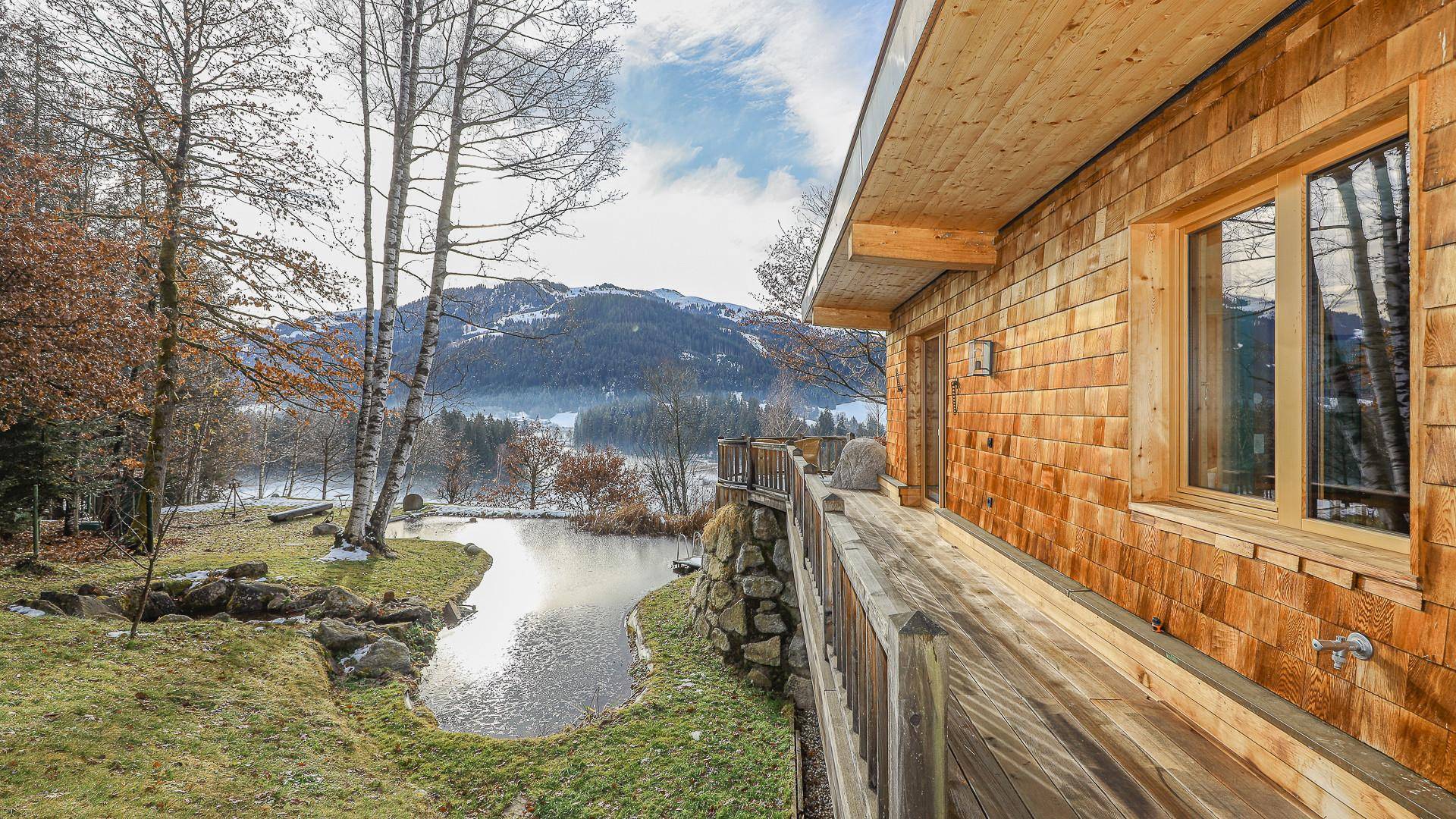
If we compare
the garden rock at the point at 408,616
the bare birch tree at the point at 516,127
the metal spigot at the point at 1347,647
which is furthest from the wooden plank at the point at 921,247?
the bare birch tree at the point at 516,127

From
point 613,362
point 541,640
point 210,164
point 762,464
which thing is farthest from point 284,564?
point 613,362

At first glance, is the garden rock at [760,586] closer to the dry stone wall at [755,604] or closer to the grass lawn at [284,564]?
the dry stone wall at [755,604]

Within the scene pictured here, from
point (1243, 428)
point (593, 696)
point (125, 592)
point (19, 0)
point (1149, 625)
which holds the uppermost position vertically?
point (19, 0)

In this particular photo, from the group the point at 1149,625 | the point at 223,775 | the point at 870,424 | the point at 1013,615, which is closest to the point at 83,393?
the point at 223,775

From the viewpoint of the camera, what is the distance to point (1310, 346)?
6.48 feet

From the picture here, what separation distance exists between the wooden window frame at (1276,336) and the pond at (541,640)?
259 inches

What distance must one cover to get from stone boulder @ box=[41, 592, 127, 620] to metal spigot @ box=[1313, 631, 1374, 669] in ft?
32.0

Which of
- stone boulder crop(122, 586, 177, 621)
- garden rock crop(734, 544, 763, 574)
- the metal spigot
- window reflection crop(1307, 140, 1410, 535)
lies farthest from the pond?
window reflection crop(1307, 140, 1410, 535)

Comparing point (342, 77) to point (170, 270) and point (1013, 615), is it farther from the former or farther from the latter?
point (1013, 615)

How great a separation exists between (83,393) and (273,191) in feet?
12.9

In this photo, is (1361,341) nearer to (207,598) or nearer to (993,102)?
(993,102)

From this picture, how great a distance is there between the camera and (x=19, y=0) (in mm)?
7961

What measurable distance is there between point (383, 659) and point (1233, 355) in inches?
340

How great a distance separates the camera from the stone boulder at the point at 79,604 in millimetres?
5785
